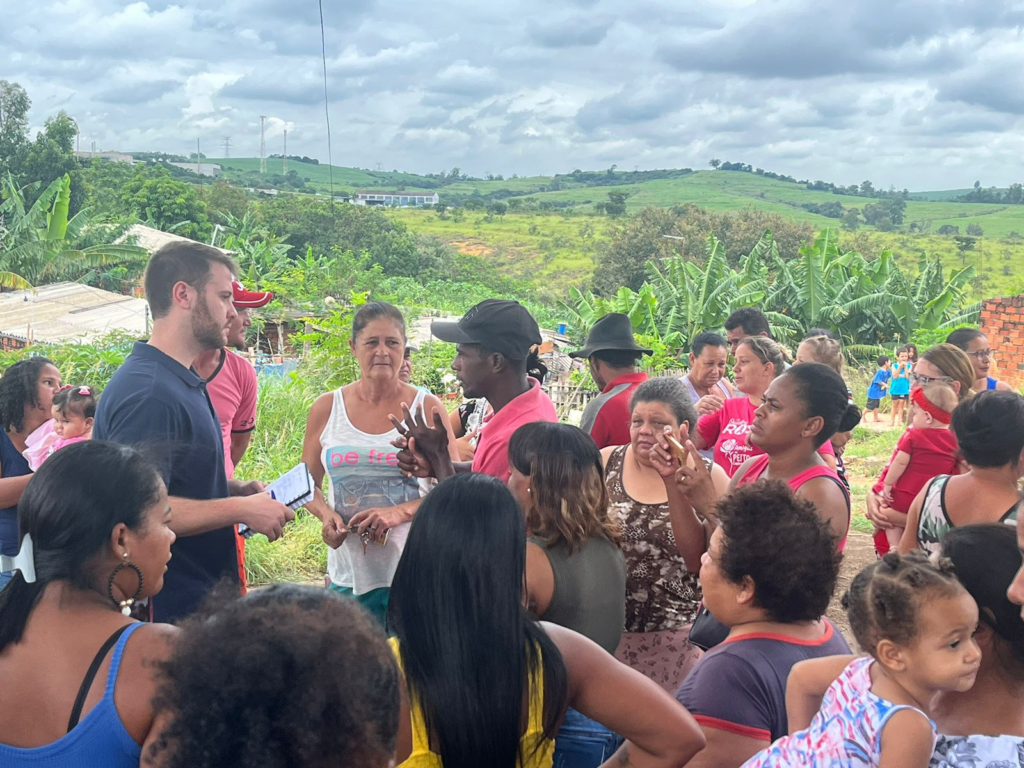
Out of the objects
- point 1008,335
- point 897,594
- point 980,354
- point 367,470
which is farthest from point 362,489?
point 1008,335

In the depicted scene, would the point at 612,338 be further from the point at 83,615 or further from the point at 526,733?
the point at 83,615

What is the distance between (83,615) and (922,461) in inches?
143

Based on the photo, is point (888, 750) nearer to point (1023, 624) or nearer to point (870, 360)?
point (1023, 624)

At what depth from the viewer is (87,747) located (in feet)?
5.57

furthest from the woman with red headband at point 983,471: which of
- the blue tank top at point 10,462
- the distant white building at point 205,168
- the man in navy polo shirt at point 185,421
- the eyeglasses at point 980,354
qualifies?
the distant white building at point 205,168

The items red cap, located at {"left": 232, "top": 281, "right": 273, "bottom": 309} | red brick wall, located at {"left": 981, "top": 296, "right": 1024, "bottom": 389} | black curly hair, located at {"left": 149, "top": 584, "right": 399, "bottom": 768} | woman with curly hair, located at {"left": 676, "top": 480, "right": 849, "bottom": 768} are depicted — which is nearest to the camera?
black curly hair, located at {"left": 149, "top": 584, "right": 399, "bottom": 768}

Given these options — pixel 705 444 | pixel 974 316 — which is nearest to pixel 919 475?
pixel 705 444

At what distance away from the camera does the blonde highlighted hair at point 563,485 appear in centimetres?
254

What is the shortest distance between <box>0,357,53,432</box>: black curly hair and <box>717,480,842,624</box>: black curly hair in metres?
3.37

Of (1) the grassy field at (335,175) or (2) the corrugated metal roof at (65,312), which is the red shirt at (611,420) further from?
(1) the grassy field at (335,175)

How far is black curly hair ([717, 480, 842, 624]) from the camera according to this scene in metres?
2.25

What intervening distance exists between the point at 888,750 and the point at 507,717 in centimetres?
77

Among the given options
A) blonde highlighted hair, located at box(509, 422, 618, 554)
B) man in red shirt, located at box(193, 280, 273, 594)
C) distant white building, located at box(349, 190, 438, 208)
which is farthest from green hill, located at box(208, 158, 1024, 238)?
blonde highlighted hair, located at box(509, 422, 618, 554)

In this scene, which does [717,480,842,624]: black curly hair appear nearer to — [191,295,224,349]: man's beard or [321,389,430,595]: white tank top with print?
[321,389,430,595]: white tank top with print
